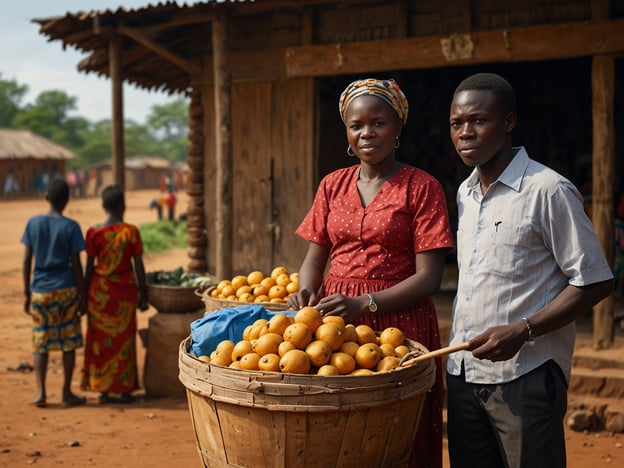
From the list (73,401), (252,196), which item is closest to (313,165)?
(252,196)

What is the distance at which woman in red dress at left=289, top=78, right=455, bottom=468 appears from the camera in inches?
105

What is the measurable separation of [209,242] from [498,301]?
21.1 feet

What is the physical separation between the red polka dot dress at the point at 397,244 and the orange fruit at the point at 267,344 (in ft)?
1.74

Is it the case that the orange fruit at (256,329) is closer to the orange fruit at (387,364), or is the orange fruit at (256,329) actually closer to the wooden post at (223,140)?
the orange fruit at (387,364)

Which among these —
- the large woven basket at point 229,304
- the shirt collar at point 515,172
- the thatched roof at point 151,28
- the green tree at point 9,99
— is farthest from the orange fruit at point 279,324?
the green tree at point 9,99

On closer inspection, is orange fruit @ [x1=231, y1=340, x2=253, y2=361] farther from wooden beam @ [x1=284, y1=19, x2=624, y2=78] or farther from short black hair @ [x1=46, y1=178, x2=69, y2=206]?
wooden beam @ [x1=284, y1=19, x2=624, y2=78]

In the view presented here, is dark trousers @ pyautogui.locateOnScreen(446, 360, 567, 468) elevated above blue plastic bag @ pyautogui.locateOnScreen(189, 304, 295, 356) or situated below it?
below

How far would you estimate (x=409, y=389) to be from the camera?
2258mm

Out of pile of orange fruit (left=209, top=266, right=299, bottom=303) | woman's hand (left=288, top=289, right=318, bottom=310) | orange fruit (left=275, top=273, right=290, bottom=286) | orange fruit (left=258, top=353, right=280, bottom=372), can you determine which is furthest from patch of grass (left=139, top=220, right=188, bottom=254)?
orange fruit (left=258, top=353, right=280, bottom=372)

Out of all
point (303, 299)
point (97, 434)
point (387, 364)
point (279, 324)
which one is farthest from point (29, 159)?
point (387, 364)

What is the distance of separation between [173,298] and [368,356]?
173 inches

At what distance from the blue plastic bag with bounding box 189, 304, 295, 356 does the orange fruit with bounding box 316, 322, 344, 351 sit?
0.39 meters

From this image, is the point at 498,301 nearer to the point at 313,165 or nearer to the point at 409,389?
the point at 409,389

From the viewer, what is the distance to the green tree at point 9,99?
179 feet
